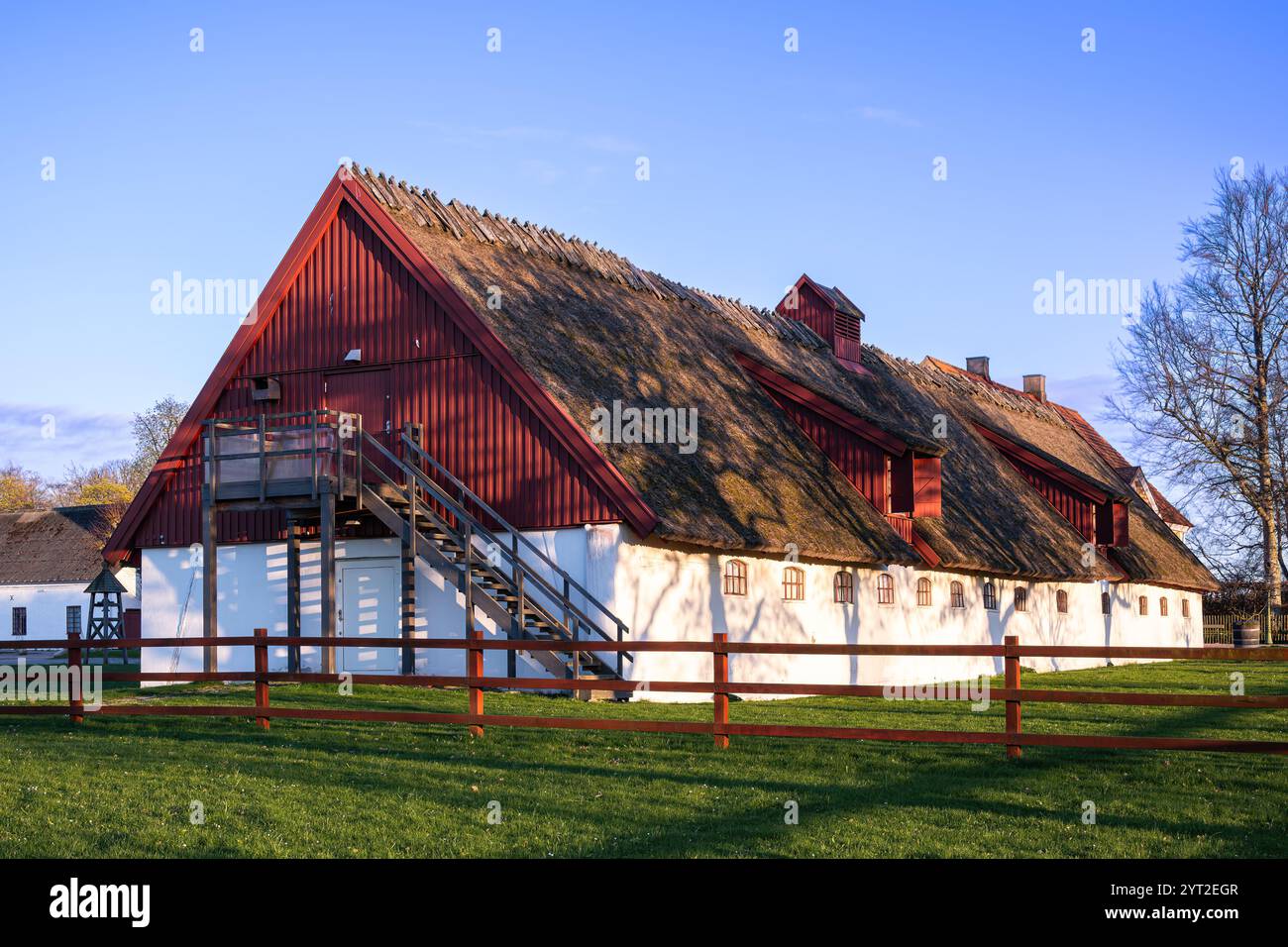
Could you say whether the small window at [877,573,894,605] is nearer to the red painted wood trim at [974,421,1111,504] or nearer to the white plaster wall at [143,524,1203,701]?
the white plaster wall at [143,524,1203,701]

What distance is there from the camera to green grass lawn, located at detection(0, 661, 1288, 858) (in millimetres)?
10203

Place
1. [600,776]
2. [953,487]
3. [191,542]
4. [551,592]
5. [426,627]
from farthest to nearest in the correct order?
[953,487]
[191,542]
[426,627]
[551,592]
[600,776]

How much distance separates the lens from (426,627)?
24469mm

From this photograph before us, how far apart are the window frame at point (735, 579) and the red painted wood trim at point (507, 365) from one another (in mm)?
2827

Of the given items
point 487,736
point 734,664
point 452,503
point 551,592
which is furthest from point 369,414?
point 487,736

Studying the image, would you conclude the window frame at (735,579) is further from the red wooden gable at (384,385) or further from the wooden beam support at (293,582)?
the wooden beam support at (293,582)

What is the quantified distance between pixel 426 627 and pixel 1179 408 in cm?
2878

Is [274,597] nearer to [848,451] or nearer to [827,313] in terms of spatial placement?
[848,451]

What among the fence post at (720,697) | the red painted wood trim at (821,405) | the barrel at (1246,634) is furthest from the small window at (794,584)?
the barrel at (1246,634)

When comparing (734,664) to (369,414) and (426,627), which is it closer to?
(426,627)

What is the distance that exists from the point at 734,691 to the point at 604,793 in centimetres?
278

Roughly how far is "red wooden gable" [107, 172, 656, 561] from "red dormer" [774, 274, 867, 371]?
54.2 ft

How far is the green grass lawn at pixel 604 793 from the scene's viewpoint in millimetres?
10203

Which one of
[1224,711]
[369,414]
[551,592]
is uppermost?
[369,414]
